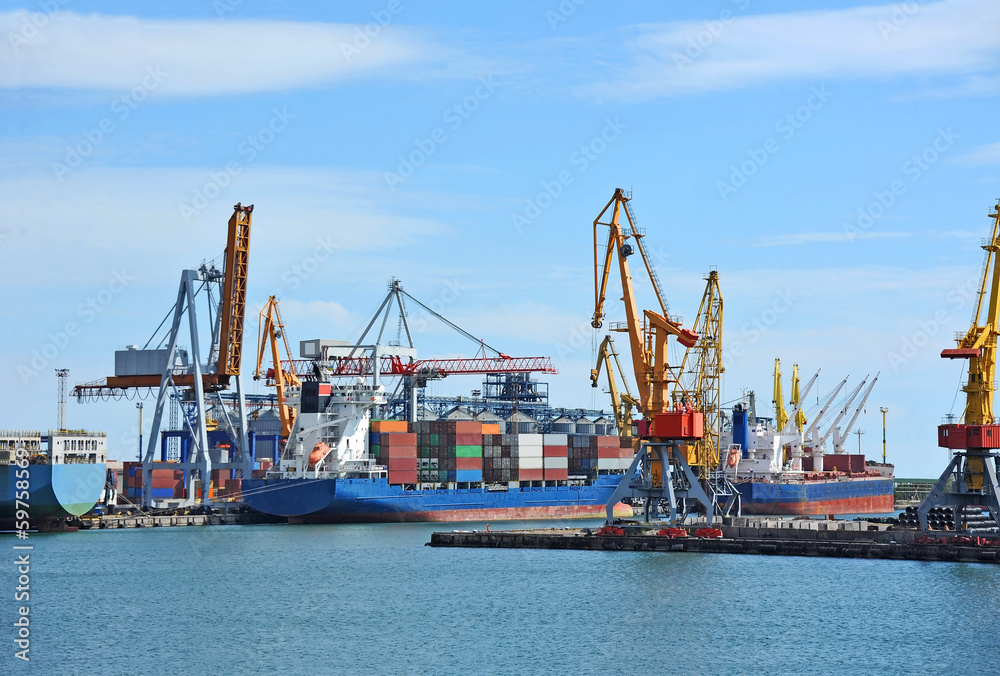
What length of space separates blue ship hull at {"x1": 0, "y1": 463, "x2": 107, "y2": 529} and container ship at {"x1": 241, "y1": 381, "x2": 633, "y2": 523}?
10385 millimetres

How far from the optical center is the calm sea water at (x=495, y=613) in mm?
32594

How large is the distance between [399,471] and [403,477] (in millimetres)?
484

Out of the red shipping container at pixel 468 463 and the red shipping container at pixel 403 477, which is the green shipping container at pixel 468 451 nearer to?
the red shipping container at pixel 468 463

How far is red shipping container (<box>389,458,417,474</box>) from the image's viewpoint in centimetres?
7556

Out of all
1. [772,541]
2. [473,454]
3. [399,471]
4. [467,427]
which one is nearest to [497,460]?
[473,454]

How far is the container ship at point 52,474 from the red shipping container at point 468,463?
21203 mm

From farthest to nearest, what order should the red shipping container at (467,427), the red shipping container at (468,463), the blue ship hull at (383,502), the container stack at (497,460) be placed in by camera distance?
the container stack at (497,460)
the red shipping container at (467,427)
the red shipping container at (468,463)
the blue ship hull at (383,502)

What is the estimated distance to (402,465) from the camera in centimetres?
7619

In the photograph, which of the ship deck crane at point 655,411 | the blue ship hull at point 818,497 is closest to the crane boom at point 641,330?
the ship deck crane at point 655,411

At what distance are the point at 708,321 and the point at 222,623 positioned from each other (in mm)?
46282

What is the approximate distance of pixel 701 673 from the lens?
3131 cm

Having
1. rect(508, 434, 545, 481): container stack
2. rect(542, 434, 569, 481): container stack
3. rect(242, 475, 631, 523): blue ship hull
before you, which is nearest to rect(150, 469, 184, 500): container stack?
rect(242, 475, 631, 523): blue ship hull

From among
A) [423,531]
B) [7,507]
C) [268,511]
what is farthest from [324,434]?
[7,507]

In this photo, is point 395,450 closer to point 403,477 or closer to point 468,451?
point 403,477
